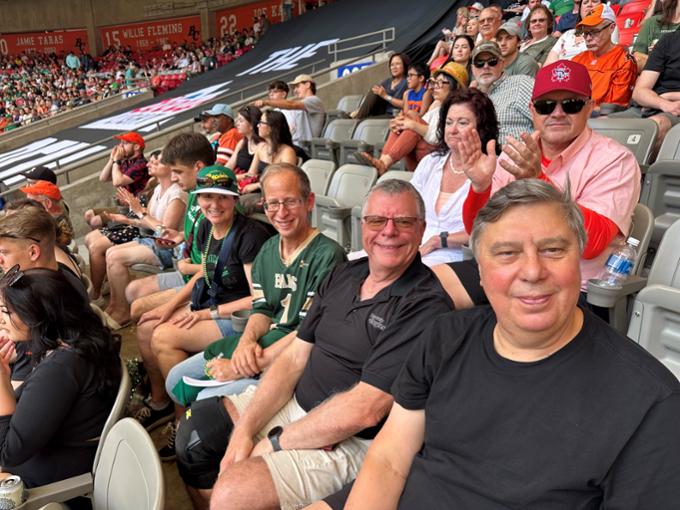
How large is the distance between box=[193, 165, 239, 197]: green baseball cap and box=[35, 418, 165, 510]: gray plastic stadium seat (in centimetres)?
134

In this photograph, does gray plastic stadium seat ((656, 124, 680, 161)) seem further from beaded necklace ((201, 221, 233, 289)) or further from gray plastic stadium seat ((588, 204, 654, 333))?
beaded necklace ((201, 221, 233, 289))

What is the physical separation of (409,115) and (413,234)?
202cm

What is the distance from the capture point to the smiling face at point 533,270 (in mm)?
948

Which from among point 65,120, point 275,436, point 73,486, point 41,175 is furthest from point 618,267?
point 65,120

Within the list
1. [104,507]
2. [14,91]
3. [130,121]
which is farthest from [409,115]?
[14,91]

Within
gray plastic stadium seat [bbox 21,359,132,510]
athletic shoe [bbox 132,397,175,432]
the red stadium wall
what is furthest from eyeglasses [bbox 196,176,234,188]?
the red stadium wall

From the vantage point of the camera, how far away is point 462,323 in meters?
1.13

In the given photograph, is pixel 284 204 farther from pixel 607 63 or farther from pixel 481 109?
pixel 607 63

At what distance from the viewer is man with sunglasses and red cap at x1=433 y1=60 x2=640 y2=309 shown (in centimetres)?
147

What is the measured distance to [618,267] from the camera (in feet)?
5.18

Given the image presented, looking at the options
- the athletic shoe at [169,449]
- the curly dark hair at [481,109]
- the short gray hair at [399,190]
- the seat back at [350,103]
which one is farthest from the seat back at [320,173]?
the seat back at [350,103]

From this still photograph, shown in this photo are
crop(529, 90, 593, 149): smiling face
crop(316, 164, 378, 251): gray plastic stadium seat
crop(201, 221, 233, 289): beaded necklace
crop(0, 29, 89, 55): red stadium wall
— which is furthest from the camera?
crop(0, 29, 89, 55): red stadium wall

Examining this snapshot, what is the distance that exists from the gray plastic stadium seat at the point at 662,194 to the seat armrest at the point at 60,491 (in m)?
2.44

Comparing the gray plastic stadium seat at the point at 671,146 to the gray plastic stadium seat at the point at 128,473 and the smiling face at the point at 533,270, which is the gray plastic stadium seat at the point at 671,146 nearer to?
the smiling face at the point at 533,270
